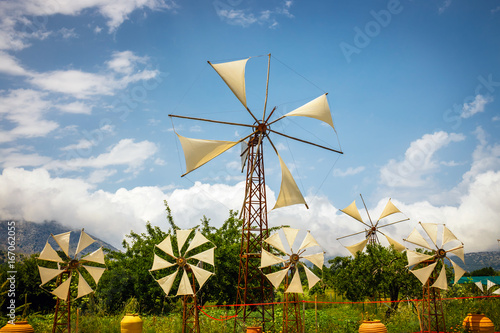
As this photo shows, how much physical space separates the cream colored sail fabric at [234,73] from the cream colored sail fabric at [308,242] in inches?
228

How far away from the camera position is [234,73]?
14695 millimetres

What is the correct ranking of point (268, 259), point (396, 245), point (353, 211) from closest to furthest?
point (268, 259) < point (396, 245) < point (353, 211)

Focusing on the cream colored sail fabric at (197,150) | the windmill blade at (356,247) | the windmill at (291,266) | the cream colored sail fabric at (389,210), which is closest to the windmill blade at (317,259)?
the windmill at (291,266)

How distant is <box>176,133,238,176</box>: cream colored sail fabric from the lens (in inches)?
567

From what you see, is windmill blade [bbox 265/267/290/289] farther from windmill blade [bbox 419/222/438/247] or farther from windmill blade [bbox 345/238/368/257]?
windmill blade [bbox 345/238/368/257]

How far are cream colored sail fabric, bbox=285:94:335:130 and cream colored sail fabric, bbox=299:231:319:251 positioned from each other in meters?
4.49

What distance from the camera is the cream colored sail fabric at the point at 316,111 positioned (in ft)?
49.8

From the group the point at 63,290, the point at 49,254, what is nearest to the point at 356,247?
the point at 63,290

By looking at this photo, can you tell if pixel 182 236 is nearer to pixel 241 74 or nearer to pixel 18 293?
pixel 241 74

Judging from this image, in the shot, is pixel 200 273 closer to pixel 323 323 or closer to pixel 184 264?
pixel 184 264

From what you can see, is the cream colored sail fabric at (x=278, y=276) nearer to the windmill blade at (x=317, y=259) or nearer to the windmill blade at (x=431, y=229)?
the windmill blade at (x=317, y=259)

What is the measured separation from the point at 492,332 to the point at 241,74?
12245mm

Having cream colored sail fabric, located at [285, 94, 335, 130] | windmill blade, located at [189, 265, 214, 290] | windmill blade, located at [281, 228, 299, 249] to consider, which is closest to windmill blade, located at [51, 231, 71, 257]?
windmill blade, located at [189, 265, 214, 290]

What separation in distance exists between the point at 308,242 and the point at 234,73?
6.62 m
